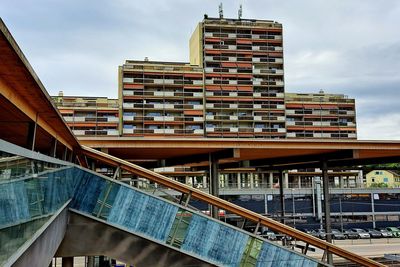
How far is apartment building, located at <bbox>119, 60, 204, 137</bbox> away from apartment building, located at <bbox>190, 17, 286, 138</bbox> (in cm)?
255

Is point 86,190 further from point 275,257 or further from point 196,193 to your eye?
point 275,257

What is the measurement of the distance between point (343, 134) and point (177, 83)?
37.0 meters

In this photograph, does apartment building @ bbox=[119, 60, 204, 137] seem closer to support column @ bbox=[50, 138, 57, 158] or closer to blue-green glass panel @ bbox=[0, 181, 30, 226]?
support column @ bbox=[50, 138, 57, 158]

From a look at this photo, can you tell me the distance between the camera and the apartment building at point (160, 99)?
238ft

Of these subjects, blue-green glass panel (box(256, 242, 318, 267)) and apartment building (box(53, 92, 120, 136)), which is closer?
blue-green glass panel (box(256, 242, 318, 267))

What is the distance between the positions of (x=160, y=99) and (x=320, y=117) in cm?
3393

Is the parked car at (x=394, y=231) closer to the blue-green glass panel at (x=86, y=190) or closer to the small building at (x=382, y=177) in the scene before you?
the blue-green glass panel at (x=86, y=190)

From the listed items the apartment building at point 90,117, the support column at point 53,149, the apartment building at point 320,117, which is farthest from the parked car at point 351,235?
the support column at point 53,149

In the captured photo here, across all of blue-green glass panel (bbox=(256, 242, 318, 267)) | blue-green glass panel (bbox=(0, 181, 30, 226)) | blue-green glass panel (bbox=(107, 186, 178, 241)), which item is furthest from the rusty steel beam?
blue-green glass panel (bbox=(0, 181, 30, 226))

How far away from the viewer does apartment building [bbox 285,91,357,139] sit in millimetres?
81000

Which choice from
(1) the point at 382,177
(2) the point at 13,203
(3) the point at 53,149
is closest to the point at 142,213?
(3) the point at 53,149

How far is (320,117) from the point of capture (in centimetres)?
8225

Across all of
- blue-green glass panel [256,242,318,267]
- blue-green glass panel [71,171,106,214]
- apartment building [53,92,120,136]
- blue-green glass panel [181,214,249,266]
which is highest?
apartment building [53,92,120,136]

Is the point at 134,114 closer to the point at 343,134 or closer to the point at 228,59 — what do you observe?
the point at 228,59
